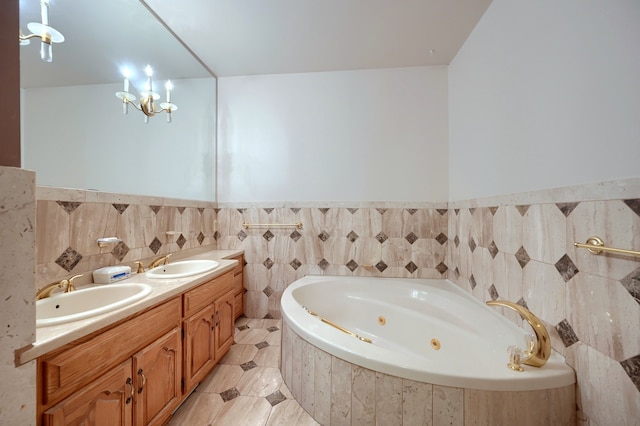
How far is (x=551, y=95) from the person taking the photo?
107 centimetres

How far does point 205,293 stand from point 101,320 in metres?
0.65

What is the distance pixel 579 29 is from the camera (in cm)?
94

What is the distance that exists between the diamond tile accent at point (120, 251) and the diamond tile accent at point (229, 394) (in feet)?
3.58

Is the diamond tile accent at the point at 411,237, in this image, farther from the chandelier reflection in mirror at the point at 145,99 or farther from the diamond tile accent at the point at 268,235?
the chandelier reflection in mirror at the point at 145,99

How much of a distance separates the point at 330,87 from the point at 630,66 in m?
1.98

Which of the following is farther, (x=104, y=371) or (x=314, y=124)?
(x=314, y=124)

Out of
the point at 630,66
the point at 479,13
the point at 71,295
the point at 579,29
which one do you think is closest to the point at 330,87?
the point at 479,13

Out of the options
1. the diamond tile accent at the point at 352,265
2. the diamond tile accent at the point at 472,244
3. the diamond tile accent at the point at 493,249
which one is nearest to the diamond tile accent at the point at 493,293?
the diamond tile accent at the point at 493,249

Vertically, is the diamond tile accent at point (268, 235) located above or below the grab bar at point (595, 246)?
below

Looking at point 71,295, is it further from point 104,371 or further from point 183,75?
point 183,75

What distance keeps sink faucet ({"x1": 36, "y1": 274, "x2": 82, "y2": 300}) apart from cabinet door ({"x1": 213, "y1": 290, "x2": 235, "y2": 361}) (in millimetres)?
740

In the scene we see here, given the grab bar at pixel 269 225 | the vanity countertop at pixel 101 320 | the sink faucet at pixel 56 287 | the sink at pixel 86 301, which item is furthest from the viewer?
the grab bar at pixel 269 225

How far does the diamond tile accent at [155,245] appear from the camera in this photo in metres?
1.63

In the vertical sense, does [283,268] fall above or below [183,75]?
below
